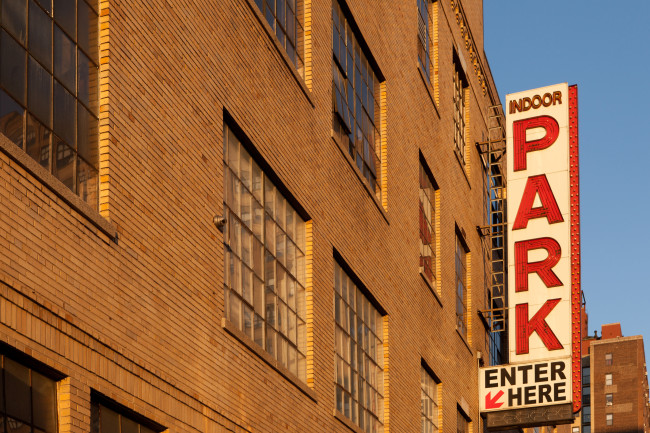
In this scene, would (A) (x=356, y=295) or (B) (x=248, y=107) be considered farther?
(A) (x=356, y=295)

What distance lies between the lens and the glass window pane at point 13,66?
39.9ft

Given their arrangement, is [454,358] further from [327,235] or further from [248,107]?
[248,107]

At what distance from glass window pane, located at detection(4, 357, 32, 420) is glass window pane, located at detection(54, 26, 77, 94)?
366cm

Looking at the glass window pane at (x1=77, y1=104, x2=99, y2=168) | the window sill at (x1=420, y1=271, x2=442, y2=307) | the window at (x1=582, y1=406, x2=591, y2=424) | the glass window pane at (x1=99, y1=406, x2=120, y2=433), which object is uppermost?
the window at (x1=582, y1=406, x2=591, y2=424)

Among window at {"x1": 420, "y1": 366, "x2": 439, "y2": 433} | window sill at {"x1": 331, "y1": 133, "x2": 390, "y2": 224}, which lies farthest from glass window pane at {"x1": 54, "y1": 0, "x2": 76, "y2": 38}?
window at {"x1": 420, "y1": 366, "x2": 439, "y2": 433}

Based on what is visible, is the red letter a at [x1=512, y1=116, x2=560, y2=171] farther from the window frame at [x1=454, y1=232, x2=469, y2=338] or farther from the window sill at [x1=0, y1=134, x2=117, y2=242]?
the window sill at [x1=0, y1=134, x2=117, y2=242]

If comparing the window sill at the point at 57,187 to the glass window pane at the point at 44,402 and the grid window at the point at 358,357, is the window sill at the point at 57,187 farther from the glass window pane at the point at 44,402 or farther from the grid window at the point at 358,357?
the grid window at the point at 358,357

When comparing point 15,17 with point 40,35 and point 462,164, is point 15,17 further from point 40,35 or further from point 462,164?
point 462,164

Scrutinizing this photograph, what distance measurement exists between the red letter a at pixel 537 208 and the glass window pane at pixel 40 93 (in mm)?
23758

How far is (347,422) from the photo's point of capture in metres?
21.9

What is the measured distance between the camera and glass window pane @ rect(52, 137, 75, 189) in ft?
42.9

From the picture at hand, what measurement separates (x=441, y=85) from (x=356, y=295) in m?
12.2

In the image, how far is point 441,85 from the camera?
113ft

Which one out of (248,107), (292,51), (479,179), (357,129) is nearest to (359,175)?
(357,129)
